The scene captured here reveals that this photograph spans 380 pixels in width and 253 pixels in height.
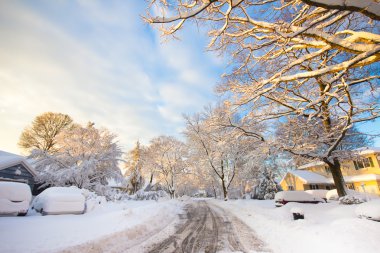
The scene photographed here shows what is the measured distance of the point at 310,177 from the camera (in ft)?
118

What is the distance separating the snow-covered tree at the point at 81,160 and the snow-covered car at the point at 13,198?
10326 millimetres

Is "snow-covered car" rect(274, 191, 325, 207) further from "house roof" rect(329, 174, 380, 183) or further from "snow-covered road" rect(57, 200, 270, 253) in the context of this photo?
"house roof" rect(329, 174, 380, 183)

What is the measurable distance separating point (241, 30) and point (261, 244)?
23.2 ft

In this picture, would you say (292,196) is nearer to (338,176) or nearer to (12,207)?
(338,176)

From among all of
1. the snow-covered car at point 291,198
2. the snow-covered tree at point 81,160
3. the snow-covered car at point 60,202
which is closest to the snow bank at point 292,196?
the snow-covered car at point 291,198

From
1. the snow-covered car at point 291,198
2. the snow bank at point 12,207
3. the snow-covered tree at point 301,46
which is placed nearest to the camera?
the snow-covered tree at point 301,46

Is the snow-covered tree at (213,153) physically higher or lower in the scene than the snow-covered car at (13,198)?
higher

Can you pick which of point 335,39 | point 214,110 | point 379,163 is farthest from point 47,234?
point 379,163

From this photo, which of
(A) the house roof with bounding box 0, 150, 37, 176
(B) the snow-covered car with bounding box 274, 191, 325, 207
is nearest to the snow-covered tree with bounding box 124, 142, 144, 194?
(A) the house roof with bounding box 0, 150, 37, 176

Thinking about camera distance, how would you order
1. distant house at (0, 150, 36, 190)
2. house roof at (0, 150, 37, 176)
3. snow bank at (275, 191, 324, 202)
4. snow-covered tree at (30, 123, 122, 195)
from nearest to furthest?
snow bank at (275, 191, 324, 202) < house roof at (0, 150, 37, 176) < distant house at (0, 150, 36, 190) < snow-covered tree at (30, 123, 122, 195)

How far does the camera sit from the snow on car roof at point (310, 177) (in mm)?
34787

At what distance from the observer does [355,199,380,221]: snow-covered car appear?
672 centimetres

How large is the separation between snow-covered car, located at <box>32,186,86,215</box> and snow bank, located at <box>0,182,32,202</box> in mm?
869

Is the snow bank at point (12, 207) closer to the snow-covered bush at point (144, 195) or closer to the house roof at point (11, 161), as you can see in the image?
the house roof at point (11, 161)
